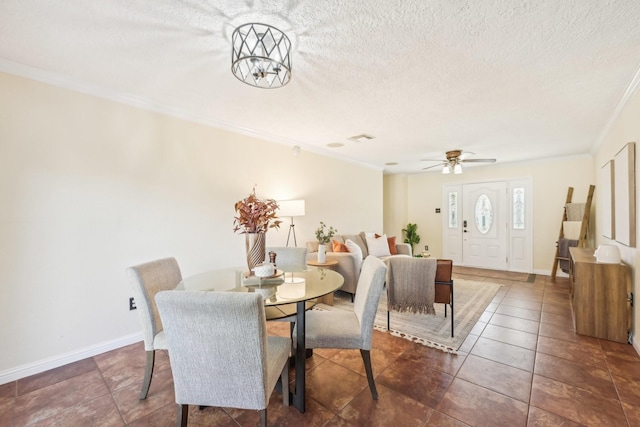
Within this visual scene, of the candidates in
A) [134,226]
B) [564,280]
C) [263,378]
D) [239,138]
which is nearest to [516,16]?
[263,378]

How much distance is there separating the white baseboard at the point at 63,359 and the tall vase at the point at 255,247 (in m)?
1.46

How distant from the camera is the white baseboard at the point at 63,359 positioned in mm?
2012

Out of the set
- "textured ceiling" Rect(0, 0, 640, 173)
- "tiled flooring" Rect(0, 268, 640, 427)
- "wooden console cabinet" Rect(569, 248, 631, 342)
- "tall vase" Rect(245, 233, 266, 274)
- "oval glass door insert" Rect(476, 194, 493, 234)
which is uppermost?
"textured ceiling" Rect(0, 0, 640, 173)

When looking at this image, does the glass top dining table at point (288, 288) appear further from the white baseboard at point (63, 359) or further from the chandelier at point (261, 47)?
the chandelier at point (261, 47)

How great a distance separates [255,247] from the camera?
7.13ft

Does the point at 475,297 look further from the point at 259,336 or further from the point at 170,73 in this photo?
the point at 170,73

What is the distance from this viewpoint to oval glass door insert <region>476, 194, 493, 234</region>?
591 cm

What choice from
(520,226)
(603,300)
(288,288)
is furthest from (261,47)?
(520,226)

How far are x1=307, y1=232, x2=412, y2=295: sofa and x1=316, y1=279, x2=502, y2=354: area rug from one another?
0.35 m

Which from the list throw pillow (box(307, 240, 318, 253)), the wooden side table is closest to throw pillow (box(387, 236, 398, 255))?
throw pillow (box(307, 240, 318, 253))

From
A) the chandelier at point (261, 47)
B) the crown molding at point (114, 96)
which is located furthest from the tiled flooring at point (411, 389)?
the crown molding at point (114, 96)

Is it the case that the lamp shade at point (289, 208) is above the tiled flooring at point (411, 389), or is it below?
above

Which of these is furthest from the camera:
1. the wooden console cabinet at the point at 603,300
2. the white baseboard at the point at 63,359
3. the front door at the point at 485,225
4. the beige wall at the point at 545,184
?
the front door at the point at 485,225

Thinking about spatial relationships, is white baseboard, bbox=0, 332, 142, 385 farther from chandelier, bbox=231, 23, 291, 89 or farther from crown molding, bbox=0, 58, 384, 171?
chandelier, bbox=231, 23, 291, 89
